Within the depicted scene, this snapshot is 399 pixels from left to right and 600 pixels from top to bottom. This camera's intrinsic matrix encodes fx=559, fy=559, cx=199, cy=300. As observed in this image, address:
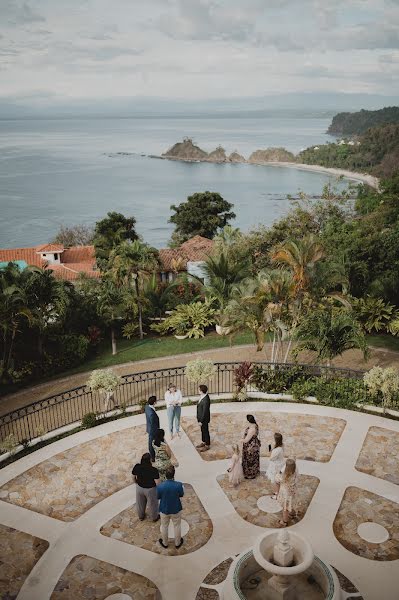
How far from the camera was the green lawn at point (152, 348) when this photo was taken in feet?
75.5

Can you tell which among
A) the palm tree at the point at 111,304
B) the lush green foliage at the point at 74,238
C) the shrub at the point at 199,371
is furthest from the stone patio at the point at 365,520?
the lush green foliage at the point at 74,238

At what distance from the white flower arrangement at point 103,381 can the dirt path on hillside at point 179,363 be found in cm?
505

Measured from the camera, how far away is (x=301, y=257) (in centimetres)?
1731

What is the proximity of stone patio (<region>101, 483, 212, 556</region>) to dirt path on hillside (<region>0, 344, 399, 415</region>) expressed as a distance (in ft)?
30.2

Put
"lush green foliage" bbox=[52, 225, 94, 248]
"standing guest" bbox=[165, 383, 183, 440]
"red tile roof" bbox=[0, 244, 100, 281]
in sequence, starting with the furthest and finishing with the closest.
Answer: "lush green foliage" bbox=[52, 225, 94, 248] < "red tile roof" bbox=[0, 244, 100, 281] < "standing guest" bbox=[165, 383, 183, 440]

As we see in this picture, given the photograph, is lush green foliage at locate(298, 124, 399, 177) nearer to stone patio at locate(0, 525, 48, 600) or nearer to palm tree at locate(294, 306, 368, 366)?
palm tree at locate(294, 306, 368, 366)

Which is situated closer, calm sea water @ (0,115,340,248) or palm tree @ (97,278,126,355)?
palm tree @ (97,278,126,355)

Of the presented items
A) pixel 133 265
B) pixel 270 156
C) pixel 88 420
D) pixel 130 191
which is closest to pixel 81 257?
pixel 133 265

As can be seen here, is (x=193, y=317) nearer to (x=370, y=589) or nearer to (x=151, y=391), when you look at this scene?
(x=151, y=391)

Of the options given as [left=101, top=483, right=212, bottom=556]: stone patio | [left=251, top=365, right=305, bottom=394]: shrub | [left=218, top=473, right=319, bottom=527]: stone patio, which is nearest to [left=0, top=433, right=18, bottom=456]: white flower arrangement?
[left=101, top=483, right=212, bottom=556]: stone patio

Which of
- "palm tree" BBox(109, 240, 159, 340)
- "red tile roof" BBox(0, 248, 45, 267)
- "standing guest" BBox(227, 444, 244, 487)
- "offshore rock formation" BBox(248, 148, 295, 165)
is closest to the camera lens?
"standing guest" BBox(227, 444, 244, 487)

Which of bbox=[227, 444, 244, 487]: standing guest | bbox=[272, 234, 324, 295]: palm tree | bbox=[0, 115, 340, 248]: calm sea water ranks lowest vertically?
bbox=[0, 115, 340, 248]: calm sea water

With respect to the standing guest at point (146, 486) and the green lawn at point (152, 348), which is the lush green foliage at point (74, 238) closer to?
the green lawn at point (152, 348)

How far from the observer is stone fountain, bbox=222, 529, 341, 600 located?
27.2 feet
